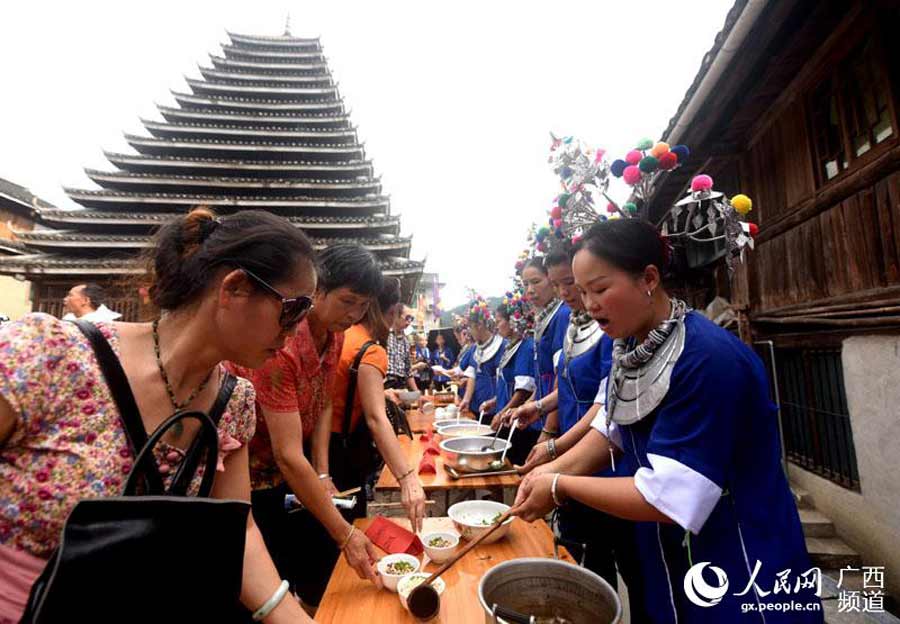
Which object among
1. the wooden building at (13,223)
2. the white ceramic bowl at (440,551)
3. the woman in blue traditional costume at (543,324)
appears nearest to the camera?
the white ceramic bowl at (440,551)

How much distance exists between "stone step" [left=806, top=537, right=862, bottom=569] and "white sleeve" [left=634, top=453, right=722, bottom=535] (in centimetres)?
395

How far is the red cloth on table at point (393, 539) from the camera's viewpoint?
1967 mm

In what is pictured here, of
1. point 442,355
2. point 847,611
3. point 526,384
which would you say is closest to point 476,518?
point 526,384

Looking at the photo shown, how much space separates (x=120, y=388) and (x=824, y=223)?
556 cm

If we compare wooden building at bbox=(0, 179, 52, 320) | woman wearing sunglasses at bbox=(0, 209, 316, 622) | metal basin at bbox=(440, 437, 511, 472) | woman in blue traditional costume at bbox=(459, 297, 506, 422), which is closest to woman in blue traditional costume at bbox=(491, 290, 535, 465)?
woman in blue traditional costume at bbox=(459, 297, 506, 422)

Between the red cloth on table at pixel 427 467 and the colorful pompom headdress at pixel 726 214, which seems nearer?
the colorful pompom headdress at pixel 726 214

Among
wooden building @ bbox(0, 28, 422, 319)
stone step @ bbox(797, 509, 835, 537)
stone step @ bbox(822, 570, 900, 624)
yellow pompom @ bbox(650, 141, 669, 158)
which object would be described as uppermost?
wooden building @ bbox(0, 28, 422, 319)

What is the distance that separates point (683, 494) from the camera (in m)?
1.34

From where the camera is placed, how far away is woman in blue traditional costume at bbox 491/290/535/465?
491 cm

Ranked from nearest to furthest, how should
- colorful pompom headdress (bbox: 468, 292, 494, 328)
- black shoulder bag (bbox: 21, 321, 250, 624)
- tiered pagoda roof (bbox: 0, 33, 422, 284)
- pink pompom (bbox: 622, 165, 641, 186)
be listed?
black shoulder bag (bbox: 21, 321, 250, 624), pink pompom (bbox: 622, 165, 641, 186), colorful pompom headdress (bbox: 468, 292, 494, 328), tiered pagoda roof (bbox: 0, 33, 422, 284)

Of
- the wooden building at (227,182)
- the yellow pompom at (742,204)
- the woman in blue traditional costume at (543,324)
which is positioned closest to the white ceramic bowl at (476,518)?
the woman in blue traditional costume at (543,324)

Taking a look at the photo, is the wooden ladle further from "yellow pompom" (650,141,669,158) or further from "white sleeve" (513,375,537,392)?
"white sleeve" (513,375,537,392)

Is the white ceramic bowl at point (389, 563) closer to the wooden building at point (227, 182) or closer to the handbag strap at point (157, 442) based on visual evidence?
the handbag strap at point (157, 442)

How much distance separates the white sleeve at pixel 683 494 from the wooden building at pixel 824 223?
3.18 metres
